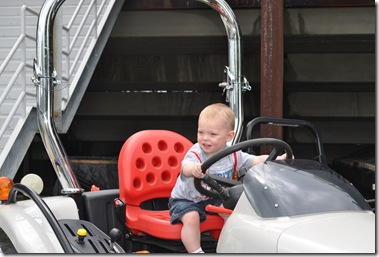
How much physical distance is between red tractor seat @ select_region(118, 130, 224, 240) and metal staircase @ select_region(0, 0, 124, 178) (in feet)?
4.81

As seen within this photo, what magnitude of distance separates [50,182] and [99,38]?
9.36ft

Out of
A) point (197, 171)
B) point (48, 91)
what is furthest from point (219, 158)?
point (48, 91)

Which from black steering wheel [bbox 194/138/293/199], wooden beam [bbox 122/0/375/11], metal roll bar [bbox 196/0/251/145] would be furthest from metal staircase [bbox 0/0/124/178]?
black steering wheel [bbox 194/138/293/199]

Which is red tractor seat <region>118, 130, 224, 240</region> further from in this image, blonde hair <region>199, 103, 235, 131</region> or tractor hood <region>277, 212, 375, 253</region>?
tractor hood <region>277, 212, 375, 253</region>

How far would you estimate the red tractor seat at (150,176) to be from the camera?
2.75 m

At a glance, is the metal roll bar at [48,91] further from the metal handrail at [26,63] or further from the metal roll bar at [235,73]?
the metal handrail at [26,63]

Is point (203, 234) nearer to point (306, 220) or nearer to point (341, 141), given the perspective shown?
point (306, 220)

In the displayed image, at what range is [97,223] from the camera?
290 centimetres

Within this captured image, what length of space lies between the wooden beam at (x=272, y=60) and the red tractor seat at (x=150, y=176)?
307 centimetres

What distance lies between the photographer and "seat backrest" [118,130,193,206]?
9.65ft

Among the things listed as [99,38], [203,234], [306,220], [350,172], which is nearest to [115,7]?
[99,38]

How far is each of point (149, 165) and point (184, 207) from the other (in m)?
0.42

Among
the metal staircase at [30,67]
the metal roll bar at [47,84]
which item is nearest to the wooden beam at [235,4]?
the metal staircase at [30,67]

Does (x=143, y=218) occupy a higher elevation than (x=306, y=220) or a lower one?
lower
